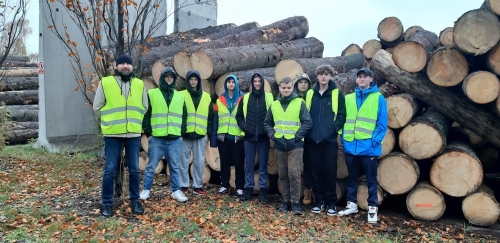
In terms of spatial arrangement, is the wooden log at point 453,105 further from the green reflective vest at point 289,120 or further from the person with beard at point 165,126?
the person with beard at point 165,126

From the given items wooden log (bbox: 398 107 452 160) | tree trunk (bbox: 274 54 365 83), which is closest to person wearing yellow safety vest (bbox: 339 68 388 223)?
wooden log (bbox: 398 107 452 160)

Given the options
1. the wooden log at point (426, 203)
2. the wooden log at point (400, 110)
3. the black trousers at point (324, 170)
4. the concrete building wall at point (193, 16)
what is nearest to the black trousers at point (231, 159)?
the black trousers at point (324, 170)

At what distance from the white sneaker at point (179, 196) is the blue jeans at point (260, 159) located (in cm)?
98

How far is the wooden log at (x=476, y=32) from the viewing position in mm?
5203

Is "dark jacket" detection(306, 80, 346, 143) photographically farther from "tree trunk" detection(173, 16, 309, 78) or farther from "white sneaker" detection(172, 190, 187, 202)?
"tree trunk" detection(173, 16, 309, 78)

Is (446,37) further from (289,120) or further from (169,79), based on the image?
(169,79)

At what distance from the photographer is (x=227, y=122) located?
6.61 metres

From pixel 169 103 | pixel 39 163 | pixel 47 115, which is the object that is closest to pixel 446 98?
pixel 169 103

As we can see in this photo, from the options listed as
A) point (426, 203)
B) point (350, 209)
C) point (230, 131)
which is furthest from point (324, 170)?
point (230, 131)

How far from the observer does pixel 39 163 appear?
28.6ft

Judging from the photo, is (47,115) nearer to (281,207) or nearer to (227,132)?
(227,132)

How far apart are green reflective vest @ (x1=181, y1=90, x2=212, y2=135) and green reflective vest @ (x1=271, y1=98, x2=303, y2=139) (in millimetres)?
1266

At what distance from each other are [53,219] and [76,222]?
31 centimetres

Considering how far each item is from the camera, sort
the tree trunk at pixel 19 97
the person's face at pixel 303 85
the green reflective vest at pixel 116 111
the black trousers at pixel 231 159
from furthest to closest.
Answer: the tree trunk at pixel 19 97, the black trousers at pixel 231 159, the person's face at pixel 303 85, the green reflective vest at pixel 116 111
